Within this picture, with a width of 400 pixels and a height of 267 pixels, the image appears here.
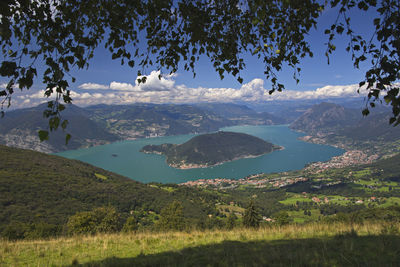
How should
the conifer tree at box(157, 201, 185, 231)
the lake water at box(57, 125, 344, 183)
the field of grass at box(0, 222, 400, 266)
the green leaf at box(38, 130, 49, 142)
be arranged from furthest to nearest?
the lake water at box(57, 125, 344, 183) → the conifer tree at box(157, 201, 185, 231) → the field of grass at box(0, 222, 400, 266) → the green leaf at box(38, 130, 49, 142)

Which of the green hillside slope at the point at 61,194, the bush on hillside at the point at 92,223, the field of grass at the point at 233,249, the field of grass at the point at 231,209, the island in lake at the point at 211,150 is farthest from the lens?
the island in lake at the point at 211,150

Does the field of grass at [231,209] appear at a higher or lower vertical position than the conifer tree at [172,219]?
lower

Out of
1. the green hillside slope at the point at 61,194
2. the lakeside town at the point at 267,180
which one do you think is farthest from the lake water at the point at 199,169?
the green hillside slope at the point at 61,194

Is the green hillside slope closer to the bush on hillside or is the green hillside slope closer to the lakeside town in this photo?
the bush on hillside

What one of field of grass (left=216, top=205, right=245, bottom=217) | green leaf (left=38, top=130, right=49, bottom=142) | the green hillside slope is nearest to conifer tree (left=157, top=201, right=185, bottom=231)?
green leaf (left=38, top=130, right=49, bottom=142)

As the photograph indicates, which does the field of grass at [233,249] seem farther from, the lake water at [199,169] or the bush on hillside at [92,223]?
the lake water at [199,169]

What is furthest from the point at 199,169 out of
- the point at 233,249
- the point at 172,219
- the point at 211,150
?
the point at 233,249

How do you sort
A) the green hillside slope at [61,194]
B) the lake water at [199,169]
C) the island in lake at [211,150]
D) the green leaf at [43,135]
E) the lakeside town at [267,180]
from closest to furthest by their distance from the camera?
the green leaf at [43,135] → the green hillside slope at [61,194] → the lakeside town at [267,180] → the lake water at [199,169] → the island in lake at [211,150]
